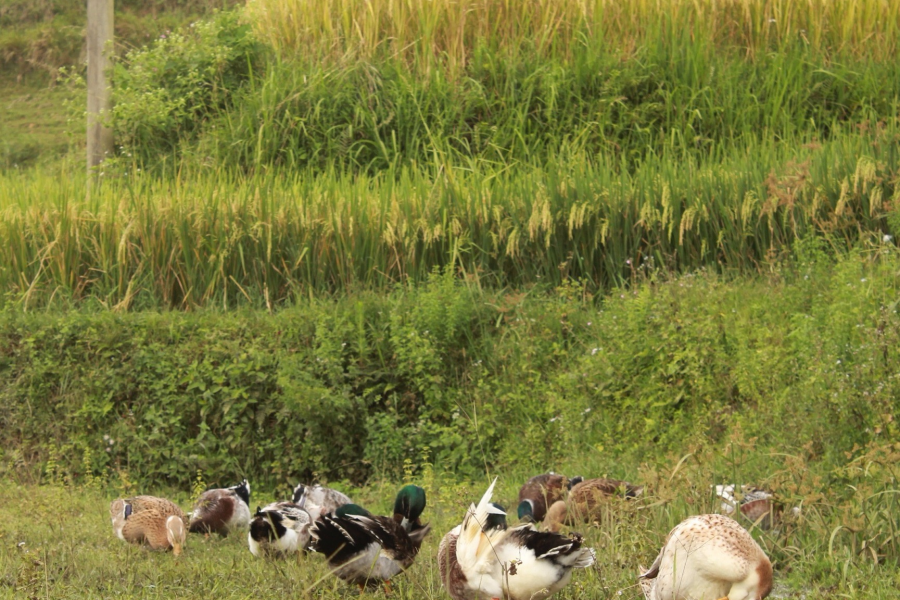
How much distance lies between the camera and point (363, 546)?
12.5ft

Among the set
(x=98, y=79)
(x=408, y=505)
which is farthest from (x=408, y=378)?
(x=98, y=79)

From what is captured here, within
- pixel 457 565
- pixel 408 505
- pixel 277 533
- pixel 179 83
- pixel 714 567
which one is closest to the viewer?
pixel 714 567

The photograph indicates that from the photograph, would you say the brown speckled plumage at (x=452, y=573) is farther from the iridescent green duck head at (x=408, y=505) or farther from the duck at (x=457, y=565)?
the iridescent green duck head at (x=408, y=505)

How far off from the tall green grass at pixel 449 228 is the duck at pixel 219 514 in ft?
8.30

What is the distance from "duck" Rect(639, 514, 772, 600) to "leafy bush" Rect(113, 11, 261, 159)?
27.0 ft

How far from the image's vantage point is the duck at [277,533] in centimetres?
450

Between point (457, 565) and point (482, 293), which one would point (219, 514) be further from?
point (482, 293)

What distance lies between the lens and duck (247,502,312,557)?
4.50 meters

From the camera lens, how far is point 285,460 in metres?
6.98

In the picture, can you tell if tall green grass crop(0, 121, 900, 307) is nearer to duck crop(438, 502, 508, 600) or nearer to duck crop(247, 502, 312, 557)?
duck crop(247, 502, 312, 557)

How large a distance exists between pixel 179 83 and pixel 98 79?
1.07 metres

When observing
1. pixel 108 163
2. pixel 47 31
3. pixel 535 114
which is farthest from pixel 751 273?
pixel 47 31

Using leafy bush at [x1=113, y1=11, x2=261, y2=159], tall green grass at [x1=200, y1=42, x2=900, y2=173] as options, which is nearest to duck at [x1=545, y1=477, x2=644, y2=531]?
tall green grass at [x1=200, y1=42, x2=900, y2=173]

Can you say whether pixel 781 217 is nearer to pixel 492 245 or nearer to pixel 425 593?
pixel 492 245
